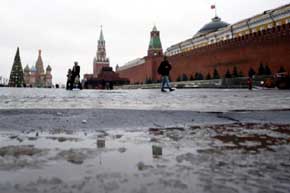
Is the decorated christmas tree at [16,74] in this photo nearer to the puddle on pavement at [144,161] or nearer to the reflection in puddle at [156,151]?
the puddle on pavement at [144,161]

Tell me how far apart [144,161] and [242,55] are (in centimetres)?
3183

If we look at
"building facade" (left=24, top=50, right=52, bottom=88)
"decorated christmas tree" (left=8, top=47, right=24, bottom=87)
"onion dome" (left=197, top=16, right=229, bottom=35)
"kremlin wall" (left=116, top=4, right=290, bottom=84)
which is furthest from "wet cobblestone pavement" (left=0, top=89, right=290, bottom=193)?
"building facade" (left=24, top=50, right=52, bottom=88)

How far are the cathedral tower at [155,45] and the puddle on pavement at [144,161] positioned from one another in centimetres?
5146

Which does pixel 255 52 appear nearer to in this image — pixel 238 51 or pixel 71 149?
pixel 238 51

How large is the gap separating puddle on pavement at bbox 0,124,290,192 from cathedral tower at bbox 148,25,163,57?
51456 mm

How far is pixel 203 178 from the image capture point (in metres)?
1.17

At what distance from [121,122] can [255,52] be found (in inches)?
1149

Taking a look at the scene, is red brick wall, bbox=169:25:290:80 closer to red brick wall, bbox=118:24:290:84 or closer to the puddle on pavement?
red brick wall, bbox=118:24:290:84

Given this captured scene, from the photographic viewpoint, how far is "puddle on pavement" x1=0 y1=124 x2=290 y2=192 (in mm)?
1106

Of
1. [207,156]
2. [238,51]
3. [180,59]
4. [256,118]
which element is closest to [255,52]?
[238,51]

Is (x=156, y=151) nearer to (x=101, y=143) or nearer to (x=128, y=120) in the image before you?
(x=101, y=143)

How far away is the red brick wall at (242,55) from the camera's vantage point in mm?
26531

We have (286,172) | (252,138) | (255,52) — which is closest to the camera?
(286,172)

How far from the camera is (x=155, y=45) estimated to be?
54344 millimetres
